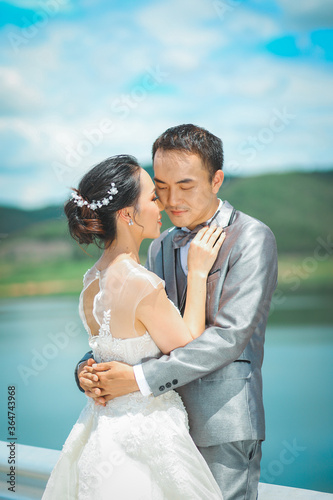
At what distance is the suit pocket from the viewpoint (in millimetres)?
1913

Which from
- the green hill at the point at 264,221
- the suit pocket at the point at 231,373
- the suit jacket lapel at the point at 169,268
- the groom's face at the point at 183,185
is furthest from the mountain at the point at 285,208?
the suit pocket at the point at 231,373

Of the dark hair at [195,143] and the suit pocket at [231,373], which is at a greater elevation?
the dark hair at [195,143]

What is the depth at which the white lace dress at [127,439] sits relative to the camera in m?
1.79

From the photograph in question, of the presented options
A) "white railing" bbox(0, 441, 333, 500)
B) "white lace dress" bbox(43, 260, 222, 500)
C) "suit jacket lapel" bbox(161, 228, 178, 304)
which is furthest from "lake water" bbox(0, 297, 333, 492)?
"white lace dress" bbox(43, 260, 222, 500)

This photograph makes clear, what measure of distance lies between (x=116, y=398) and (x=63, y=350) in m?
10.0

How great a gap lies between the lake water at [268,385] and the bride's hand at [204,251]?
12.3 ft

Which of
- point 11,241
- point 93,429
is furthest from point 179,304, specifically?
point 11,241

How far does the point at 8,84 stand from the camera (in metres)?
10.7

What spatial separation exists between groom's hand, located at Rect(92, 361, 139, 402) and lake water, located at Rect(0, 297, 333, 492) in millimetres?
3721

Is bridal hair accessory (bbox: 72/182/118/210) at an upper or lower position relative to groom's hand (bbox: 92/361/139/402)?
upper

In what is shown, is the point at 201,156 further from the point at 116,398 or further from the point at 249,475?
the point at 249,475

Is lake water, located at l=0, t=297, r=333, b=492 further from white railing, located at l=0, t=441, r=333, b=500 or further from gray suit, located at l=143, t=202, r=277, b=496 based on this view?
gray suit, located at l=143, t=202, r=277, b=496

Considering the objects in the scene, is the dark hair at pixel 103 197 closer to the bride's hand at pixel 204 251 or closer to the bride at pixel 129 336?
the bride at pixel 129 336

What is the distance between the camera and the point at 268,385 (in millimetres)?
9789
